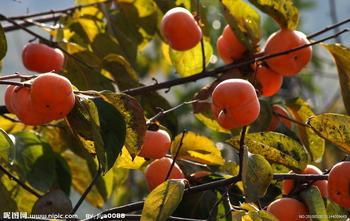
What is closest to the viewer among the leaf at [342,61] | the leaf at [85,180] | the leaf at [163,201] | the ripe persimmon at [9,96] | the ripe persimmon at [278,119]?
the leaf at [163,201]

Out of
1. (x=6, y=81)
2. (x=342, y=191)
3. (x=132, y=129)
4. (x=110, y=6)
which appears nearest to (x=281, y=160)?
(x=342, y=191)

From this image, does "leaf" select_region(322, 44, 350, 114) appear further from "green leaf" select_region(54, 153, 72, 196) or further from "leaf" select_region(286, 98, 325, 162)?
"green leaf" select_region(54, 153, 72, 196)

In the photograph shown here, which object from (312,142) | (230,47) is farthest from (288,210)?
(230,47)

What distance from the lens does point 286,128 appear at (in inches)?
55.9

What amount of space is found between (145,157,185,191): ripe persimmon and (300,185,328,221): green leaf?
7.9 inches

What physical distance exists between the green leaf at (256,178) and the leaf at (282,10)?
0.41 m

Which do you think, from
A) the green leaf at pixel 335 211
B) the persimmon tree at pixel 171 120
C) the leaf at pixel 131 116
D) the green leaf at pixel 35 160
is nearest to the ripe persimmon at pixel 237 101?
the persimmon tree at pixel 171 120

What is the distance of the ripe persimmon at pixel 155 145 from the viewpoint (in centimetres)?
119

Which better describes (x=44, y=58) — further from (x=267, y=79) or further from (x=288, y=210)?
(x=288, y=210)

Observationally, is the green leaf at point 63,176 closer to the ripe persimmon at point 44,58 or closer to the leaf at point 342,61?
the ripe persimmon at point 44,58

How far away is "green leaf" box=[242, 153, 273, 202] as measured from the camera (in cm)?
101

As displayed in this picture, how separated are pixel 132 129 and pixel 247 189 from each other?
18 centimetres

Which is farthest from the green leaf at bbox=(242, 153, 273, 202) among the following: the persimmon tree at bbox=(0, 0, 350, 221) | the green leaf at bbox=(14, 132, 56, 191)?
the green leaf at bbox=(14, 132, 56, 191)

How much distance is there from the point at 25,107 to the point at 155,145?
26 centimetres
